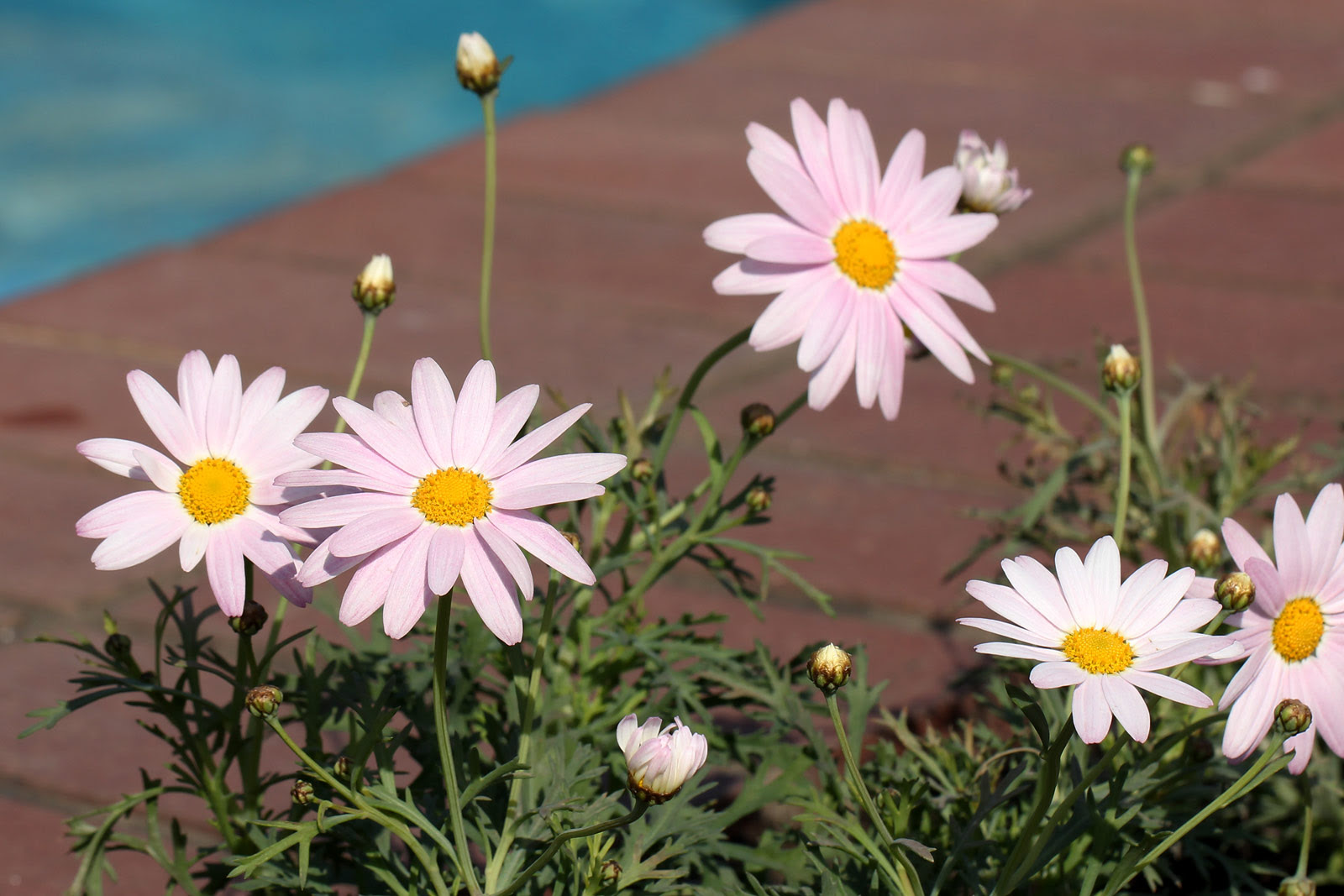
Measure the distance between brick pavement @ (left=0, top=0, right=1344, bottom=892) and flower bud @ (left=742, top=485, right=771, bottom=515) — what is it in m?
0.41

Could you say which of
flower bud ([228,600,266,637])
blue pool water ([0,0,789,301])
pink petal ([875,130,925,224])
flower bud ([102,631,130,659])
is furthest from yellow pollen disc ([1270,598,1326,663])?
blue pool water ([0,0,789,301])

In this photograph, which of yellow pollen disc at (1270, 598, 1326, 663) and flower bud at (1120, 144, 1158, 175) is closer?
yellow pollen disc at (1270, 598, 1326, 663)

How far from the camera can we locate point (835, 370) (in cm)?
93

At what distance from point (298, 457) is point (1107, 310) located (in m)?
1.89

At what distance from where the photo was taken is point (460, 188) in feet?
10.7

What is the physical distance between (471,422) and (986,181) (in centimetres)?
41

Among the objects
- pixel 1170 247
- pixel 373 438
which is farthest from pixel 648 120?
pixel 373 438

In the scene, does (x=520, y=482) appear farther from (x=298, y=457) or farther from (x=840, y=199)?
(x=840, y=199)

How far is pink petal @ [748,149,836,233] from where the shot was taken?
94 centimetres

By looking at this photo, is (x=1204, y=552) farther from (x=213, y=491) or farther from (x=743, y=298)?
(x=743, y=298)

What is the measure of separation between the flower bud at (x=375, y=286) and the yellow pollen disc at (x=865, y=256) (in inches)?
10.5

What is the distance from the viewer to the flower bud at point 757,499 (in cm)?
104

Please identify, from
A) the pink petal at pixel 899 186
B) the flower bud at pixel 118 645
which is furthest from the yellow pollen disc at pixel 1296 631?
the flower bud at pixel 118 645

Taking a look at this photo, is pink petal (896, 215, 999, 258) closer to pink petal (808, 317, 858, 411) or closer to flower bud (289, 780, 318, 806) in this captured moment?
pink petal (808, 317, 858, 411)
